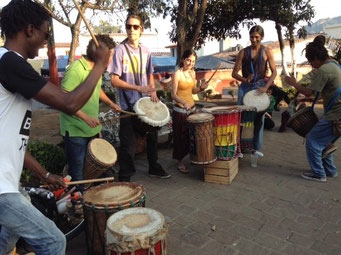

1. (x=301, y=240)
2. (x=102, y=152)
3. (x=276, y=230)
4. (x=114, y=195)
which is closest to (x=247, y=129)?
(x=276, y=230)

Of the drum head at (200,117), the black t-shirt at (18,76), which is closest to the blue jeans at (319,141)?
the drum head at (200,117)

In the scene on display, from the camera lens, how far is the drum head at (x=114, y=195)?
2447mm

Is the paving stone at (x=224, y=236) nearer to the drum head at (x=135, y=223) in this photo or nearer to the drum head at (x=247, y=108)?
the drum head at (x=135, y=223)

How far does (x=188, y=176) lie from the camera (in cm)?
480

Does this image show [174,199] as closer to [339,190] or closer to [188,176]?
[188,176]

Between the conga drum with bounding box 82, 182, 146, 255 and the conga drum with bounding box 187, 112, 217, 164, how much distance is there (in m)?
1.69

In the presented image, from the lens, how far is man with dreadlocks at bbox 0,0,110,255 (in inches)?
62.5

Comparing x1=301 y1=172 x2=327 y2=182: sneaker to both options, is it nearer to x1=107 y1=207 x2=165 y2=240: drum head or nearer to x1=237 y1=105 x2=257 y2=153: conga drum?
x1=237 y1=105 x2=257 y2=153: conga drum

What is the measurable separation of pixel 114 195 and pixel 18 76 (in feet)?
4.38

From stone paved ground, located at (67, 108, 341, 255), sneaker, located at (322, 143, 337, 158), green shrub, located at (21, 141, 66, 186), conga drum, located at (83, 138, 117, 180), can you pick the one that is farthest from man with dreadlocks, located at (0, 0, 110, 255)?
sneaker, located at (322, 143, 337, 158)

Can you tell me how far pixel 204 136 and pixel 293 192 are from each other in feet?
4.56

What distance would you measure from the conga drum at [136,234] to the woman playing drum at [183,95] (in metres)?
2.48

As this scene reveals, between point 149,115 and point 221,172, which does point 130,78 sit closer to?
point 149,115

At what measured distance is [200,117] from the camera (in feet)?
13.8
